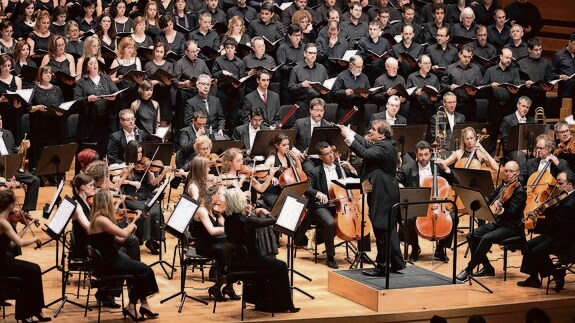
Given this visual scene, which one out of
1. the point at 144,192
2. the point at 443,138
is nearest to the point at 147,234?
the point at 144,192

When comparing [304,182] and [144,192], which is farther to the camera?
[144,192]

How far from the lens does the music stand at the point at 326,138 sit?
9828 millimetres

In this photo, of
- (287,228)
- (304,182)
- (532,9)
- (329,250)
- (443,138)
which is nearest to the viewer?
(287,228)

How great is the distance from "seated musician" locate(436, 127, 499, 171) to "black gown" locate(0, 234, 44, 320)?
4.46 metres

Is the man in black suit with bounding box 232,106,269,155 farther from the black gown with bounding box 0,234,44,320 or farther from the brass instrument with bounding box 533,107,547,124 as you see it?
the black gown with bounding box 0,234,44,320

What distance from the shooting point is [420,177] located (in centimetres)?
998

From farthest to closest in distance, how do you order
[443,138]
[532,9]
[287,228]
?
[532,9] < [443,138] < [287,228]

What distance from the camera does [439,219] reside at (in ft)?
31.2

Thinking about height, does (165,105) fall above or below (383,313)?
above

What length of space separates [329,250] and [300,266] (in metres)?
0.31

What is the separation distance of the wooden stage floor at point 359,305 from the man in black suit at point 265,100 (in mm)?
2472

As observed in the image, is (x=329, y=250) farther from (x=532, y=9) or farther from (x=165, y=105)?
(x=532, y=9)

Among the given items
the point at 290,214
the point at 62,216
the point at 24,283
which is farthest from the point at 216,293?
the point at 24,283

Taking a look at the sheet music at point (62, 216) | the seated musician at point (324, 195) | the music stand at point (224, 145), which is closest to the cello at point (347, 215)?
the seated musician at point (324, 195)
